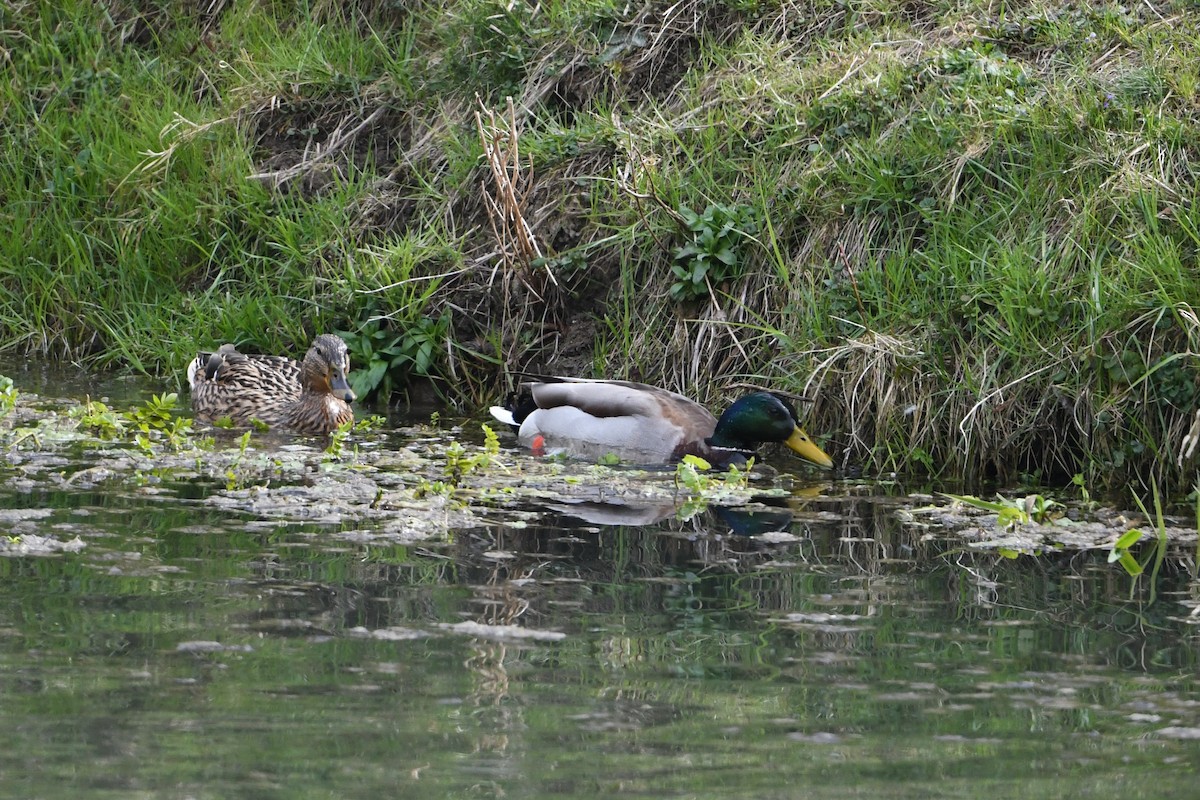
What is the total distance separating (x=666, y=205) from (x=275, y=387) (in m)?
2.14

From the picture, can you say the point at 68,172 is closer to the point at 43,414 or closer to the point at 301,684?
the point at 43,414

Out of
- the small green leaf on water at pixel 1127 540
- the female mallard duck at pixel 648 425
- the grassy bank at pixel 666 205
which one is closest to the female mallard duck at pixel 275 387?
the grassy bank at pixel 666 205

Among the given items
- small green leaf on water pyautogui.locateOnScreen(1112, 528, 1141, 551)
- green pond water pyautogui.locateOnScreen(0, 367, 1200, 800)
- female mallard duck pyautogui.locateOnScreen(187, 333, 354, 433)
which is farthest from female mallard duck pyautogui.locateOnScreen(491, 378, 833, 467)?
small green leaf on water pyautogui.locateOnScreen(1112, 528, 1141, 551)

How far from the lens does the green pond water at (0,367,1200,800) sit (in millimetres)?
3121

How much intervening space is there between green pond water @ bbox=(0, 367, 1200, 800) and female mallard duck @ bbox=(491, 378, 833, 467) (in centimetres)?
134

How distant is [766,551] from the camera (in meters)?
5.21

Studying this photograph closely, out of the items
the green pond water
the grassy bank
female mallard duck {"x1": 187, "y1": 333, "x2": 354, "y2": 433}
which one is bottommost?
the green pond water

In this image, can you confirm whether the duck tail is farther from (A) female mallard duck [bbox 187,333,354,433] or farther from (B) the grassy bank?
(A) female mallard duck [bbox 187,333,354,433]

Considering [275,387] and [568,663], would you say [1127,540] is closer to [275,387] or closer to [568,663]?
[568,663]

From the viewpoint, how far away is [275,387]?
8.10 meters

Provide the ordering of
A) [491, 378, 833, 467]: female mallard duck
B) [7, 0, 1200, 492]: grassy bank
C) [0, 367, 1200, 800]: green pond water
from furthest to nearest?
[491, 378, 833, 467]: female mallard duck
[7, 0, 1200, 492]: grassy bank
[0, 367, 1200, 800]: green pond water

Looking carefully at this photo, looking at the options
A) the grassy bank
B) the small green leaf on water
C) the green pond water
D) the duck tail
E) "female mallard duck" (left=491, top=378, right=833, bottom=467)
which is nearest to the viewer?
the green pond water

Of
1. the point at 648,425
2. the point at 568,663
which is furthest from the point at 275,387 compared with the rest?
the point at 568,663

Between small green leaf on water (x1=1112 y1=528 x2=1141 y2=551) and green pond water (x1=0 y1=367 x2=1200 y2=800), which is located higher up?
small green leaf on water (x1=1112 y1=528 x2=1141 y2=551)
